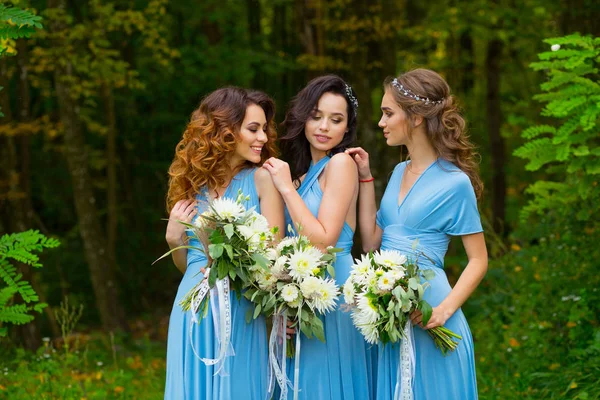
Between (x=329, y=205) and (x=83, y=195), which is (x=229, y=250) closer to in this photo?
(x=329, y=205)

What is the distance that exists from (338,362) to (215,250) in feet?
3.26

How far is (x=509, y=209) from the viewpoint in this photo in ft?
50.3

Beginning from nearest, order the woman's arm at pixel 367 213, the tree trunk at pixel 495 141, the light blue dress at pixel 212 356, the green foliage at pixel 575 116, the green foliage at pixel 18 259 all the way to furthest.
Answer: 1. the light blue dress at pixel 212 356
2. the woman's arm at pixel 367 213
3. the green foliage at pixel 18 259
4. the green foliage at pixel 575 116
5. the tree trunk at pixel 495 141

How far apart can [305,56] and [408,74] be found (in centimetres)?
694

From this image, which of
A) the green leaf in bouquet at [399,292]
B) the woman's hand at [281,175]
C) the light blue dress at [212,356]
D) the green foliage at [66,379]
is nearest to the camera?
the green leaf in bouquet at [399,292]

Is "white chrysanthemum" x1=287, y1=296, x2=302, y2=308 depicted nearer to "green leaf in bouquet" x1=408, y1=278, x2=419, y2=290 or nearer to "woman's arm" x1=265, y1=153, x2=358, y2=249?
"woman's arm" x1=265, y1=153, x2=358, y2=249

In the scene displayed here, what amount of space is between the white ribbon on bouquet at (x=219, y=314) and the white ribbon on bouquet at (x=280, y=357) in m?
0.22

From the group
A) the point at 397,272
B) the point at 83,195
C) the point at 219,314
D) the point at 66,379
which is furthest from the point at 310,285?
the point at 83,195

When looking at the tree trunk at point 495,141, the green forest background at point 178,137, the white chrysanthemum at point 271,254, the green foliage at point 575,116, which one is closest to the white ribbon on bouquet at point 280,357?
the white chrysanthemum at point 271,254

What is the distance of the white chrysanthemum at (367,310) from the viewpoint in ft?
12.0

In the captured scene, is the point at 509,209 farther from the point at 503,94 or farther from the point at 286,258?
the point at 286,258

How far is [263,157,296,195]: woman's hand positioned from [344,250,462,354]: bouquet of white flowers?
1.99 ft

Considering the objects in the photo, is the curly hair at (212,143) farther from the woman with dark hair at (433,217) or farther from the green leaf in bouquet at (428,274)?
the green leaf in bouquet at (428,274)

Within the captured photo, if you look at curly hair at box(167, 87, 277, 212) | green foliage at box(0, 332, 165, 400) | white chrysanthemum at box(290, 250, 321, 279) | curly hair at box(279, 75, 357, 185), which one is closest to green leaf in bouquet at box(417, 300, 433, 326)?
white chrysanthemum at box(290, 250, 321, 279)
